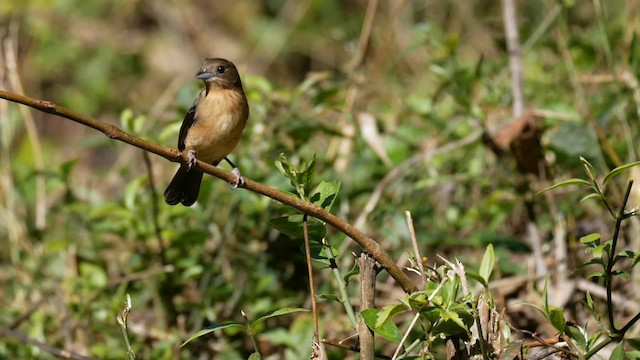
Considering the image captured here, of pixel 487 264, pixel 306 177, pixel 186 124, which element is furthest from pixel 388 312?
pixel 186 124

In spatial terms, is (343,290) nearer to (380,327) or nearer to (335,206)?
(380,327)

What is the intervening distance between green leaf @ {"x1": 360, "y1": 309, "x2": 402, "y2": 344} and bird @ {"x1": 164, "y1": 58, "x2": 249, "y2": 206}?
124cm

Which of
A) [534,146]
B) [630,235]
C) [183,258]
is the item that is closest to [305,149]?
[183,258]

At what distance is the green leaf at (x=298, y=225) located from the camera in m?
2.45

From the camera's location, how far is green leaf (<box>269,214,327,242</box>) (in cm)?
245

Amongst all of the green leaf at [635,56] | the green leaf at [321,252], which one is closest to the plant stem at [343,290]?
the green leaf at [321,252]

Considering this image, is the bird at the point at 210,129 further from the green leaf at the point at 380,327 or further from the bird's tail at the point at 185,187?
the green leaf at the point at 380,327

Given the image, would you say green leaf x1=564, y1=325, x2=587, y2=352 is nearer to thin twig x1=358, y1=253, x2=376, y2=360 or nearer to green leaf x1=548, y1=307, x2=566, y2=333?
green leaf x1=548, y1=307, x2=566, y2=333

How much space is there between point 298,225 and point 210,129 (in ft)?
3.96

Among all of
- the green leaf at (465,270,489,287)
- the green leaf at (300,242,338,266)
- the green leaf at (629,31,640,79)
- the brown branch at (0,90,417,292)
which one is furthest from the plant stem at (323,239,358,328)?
the green leaf at (629,31,640,79)

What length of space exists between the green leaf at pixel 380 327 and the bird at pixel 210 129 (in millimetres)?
1241

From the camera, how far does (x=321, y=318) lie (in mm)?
3918

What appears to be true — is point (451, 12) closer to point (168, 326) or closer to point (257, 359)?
point (168, 326)

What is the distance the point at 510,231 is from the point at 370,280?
219cm
